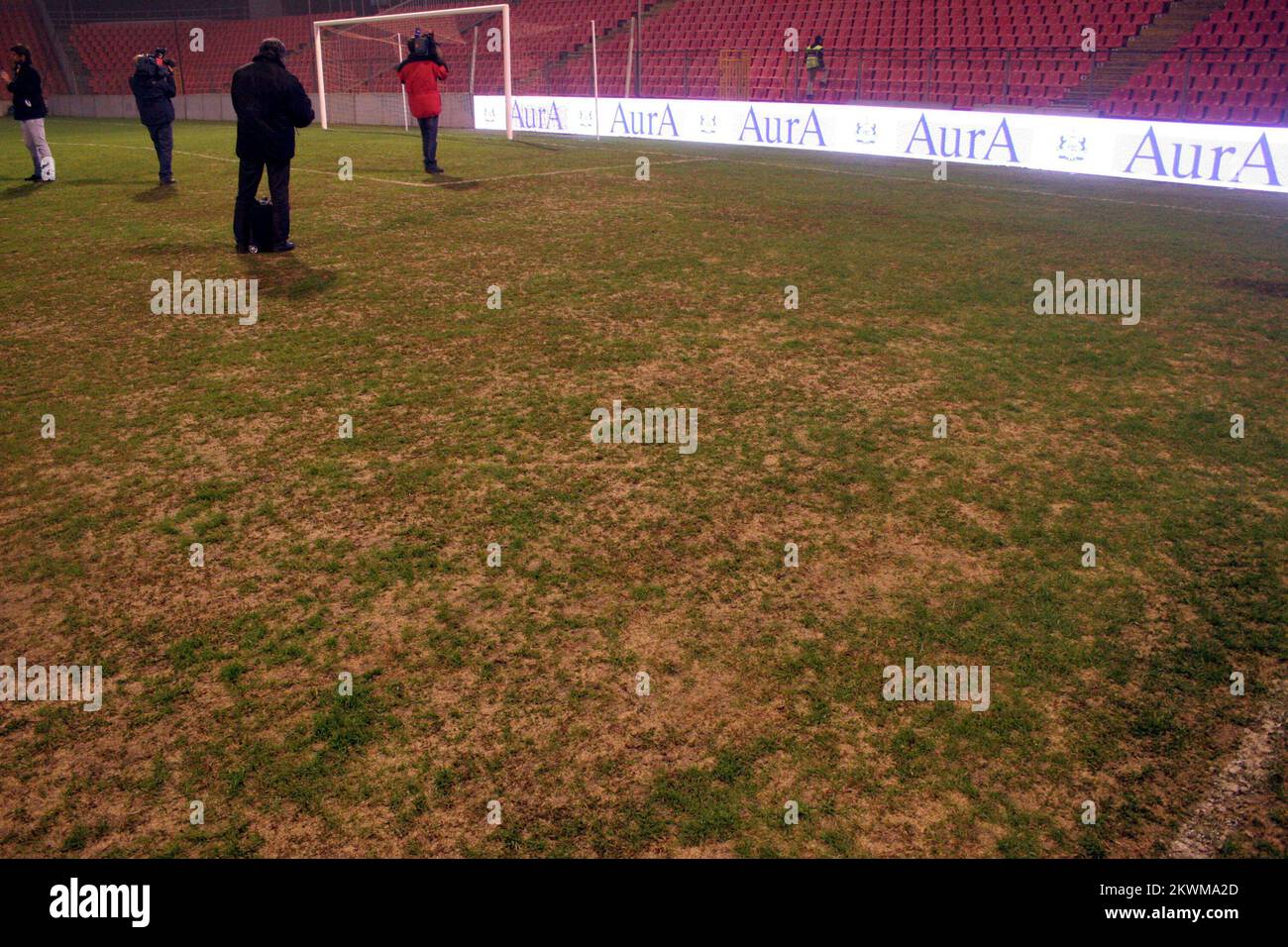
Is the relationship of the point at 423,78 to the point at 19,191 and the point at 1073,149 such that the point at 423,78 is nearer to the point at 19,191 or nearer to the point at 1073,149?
the point at 19,191

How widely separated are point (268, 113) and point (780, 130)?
1520 centimetres

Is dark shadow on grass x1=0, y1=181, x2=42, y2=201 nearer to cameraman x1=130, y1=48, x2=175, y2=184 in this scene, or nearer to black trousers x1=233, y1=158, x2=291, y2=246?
cameraman x1=130, y1=48, x2=175, y2=184

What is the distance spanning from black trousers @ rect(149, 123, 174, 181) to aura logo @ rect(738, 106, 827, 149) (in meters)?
13.2

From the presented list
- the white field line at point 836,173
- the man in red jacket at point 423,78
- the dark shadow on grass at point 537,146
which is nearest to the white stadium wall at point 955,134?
the white field line at point 836,173

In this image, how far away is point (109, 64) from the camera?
137 feet

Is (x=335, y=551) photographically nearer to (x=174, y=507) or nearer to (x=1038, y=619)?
(x=174, y=507)

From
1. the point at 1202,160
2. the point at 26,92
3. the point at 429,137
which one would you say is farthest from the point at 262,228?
the point at 1202,160

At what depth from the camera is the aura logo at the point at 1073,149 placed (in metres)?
17.3

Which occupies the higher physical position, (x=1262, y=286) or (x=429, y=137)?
(x=429, y=137)

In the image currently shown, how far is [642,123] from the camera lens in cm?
2508

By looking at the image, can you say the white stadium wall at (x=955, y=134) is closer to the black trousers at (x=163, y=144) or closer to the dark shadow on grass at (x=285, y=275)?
the black trousers at (x=163, y=144)

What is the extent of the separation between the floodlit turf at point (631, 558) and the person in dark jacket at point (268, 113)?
1.12 meters
